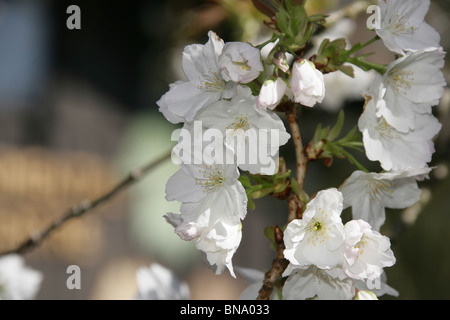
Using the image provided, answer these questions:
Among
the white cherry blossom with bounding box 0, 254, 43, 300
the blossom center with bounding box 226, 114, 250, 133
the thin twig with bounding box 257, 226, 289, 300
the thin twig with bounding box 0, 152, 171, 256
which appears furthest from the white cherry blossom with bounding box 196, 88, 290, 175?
the white cherry blossom with bounding box 0, 254, 43, 300

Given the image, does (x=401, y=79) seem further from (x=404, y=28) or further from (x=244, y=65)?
(x=244, y=65)

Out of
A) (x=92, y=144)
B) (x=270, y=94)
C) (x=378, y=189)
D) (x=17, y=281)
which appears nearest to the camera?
(x=270, y=94)

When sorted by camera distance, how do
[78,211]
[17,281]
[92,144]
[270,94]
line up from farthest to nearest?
[92,144], [17,281], [78,211], [270,94]

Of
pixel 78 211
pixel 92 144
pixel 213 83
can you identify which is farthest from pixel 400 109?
pixel 92 144

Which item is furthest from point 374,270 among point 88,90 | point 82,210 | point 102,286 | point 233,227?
point 88,90

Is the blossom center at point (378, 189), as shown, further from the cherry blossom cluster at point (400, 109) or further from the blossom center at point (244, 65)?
the blossom center at point (244, 65)
